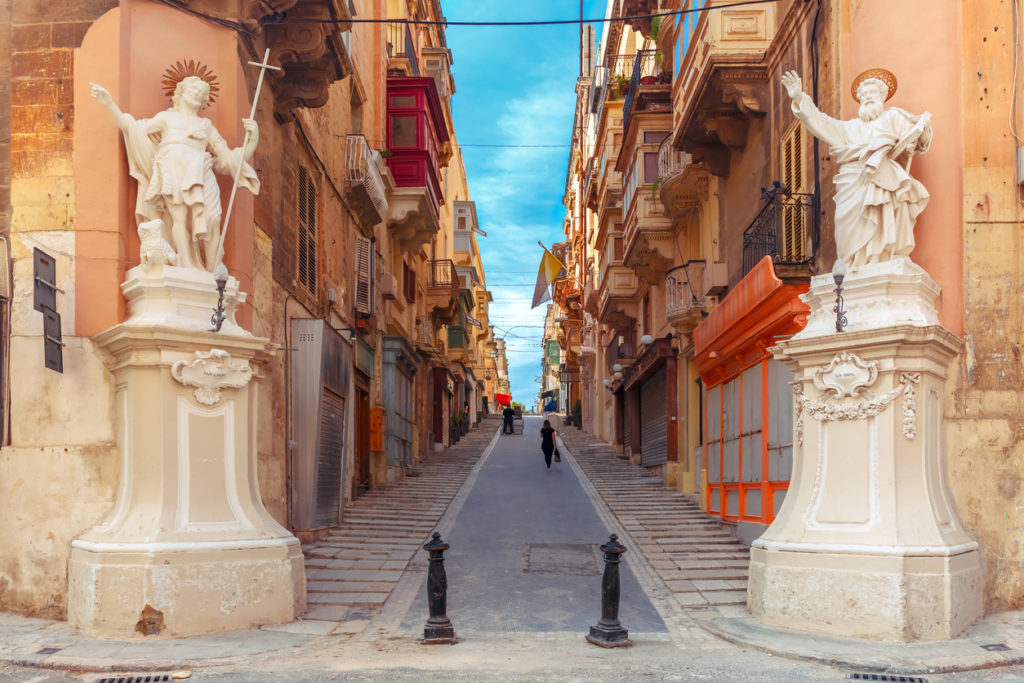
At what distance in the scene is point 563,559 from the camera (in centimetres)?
1330

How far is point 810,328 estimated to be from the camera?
9.66 m

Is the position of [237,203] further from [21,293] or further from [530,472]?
[530,472]

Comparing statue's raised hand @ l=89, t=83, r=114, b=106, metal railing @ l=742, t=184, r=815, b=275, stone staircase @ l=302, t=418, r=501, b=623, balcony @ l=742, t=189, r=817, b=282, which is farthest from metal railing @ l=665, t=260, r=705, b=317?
statue's raised hand @ l=89, t=83, r=114, b=106

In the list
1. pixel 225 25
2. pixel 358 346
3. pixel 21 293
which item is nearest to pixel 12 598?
pixel 21 293

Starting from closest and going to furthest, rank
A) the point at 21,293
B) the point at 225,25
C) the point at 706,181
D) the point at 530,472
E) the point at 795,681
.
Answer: the point at 795,681 < the point at 21,293 < the point at 225,25 < the point at 706,181 < the point at 530,472

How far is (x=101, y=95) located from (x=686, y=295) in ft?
42.3

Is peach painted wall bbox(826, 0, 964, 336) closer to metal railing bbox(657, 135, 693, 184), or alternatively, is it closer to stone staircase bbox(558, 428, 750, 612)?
stone staircase bbox(558, 428, 750, 612)

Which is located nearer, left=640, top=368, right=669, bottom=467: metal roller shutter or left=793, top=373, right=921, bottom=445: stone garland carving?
left=793, top=373, right=921, bottom=445: stone garland carving

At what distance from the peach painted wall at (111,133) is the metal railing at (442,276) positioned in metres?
24.4

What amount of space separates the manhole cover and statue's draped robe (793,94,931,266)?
5.40 m

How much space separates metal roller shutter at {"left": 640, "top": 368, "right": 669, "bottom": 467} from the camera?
919 inches

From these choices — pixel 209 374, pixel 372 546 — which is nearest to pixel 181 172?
→ pixel 209 374

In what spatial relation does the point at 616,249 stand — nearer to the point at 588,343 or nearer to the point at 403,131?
the point at 403,131

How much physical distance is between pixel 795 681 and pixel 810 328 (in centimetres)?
374
